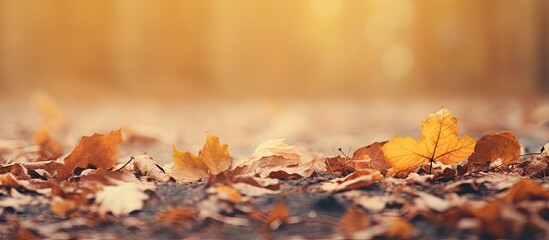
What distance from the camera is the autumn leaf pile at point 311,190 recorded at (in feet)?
3.28

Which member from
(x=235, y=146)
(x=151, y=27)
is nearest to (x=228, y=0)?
(x=151, y=27)

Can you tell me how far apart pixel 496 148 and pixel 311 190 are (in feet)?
1.54

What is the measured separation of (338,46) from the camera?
15.0m

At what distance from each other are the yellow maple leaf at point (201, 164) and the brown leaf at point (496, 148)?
52cm

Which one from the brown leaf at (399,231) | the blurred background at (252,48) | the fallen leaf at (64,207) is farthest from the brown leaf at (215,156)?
the blurred background at (252,48)

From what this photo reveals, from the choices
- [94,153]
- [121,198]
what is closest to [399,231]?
[121,198]

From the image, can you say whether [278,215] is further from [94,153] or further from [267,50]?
[267,50]

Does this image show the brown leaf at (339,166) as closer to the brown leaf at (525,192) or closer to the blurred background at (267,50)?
the brown leaf at (525,192)

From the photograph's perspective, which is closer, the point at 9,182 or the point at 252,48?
the point at 9,182

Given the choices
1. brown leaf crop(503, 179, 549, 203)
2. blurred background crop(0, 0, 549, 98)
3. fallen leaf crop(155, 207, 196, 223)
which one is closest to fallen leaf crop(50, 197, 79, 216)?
fallen leaf crop(155, 207, 196, 223)

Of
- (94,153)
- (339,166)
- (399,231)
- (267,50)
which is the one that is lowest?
(399,231)

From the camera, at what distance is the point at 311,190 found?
1.21 m

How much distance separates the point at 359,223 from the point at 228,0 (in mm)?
14341

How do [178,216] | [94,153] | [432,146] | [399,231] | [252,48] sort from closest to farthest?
[399,231]
[178,216]
[432,146]
[94,153]
[252,48]
